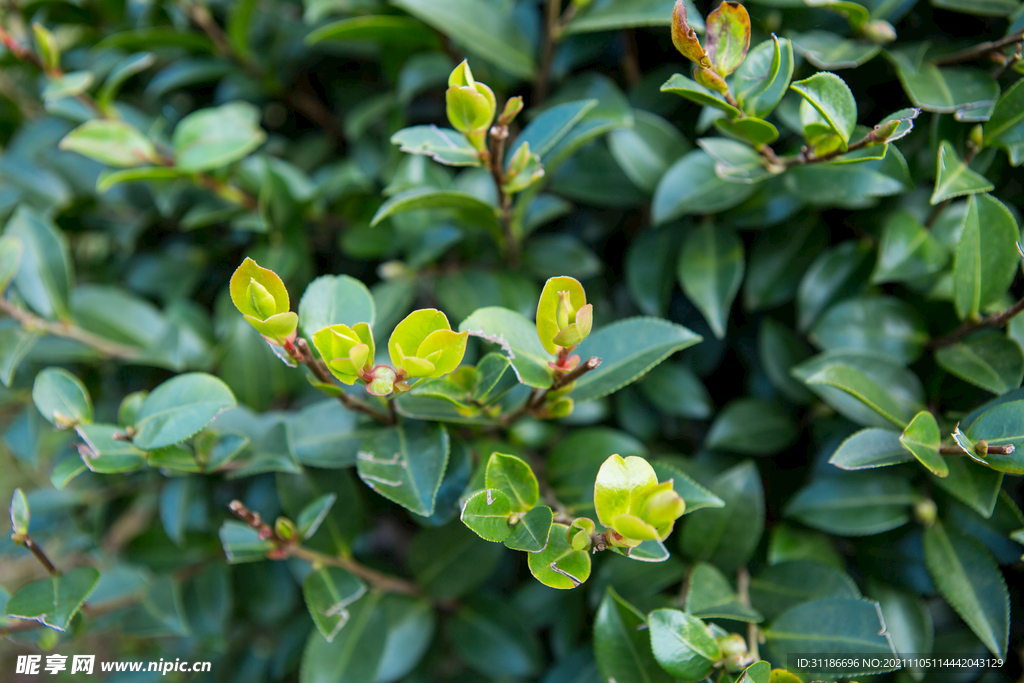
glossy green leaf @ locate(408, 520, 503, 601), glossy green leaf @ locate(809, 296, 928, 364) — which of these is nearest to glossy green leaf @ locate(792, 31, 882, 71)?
glossy green leaf @ locate(809, 296, 928, 364)

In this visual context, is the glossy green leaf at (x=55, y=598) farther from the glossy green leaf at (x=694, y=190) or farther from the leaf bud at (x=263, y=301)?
the glossy green leaf at (x=694, y=190)

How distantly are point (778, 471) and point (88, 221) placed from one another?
1232mm

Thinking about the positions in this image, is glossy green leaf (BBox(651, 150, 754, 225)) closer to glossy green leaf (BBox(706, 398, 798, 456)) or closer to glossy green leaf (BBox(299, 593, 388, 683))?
glossy green leaf (BBox(706, 398, 798, 456))

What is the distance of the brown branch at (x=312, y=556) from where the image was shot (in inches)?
23.2

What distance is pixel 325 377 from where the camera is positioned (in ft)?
1.83

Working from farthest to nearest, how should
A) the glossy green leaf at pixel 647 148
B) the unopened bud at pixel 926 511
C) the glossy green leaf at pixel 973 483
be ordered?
1. the glossy green leaf at pixel 647 148
2. the unopened bud at pixel 926 511
3. the glossy green leaf at pixel 973 483

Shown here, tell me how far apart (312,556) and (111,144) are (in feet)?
2.12

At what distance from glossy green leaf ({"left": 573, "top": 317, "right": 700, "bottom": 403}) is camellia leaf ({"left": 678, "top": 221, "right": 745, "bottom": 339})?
15 centimetres

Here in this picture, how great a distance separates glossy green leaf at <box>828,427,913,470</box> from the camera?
1.87 ft

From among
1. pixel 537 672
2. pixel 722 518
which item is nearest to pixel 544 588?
pixel 537 672

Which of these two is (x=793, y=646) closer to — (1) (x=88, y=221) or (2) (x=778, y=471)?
(2) (x=778, y=471)

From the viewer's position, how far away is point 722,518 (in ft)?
2.42

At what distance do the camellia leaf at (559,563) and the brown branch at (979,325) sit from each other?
0.51 meters

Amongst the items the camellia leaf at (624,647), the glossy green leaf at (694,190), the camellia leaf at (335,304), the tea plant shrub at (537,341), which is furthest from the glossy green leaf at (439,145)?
the camellia leaf at (624,647)
